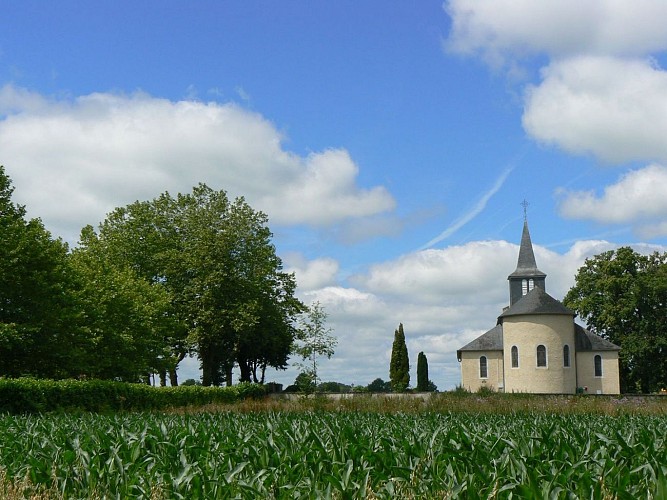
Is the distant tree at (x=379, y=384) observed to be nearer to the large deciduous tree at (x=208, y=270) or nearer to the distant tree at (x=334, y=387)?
the distant tree at (x=334, y=387)

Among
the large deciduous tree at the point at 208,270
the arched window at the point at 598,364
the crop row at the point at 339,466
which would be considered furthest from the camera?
the arched window at the point at 598,364

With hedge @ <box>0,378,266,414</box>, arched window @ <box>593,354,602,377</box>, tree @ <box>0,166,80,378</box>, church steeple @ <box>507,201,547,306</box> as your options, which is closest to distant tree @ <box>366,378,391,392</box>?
church steeple @ <box>507,201,547,306</box>

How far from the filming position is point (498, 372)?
60.2 m

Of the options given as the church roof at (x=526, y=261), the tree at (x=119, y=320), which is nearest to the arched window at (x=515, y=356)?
the church roof at (x=526, y=261)

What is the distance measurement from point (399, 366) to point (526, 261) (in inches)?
716

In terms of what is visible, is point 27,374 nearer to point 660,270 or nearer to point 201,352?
point 201,352

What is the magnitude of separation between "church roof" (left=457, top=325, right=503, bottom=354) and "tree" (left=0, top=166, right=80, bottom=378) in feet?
116

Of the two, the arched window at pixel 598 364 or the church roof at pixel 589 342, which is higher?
the church roof at pixel 589 342

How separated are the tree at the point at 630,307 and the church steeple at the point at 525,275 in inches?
400

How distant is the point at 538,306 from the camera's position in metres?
53.6

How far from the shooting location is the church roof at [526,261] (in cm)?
7188

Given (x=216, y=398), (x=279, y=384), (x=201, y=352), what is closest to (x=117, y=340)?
(x=216, y=398)

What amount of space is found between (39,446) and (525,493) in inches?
219

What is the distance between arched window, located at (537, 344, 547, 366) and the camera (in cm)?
5281
